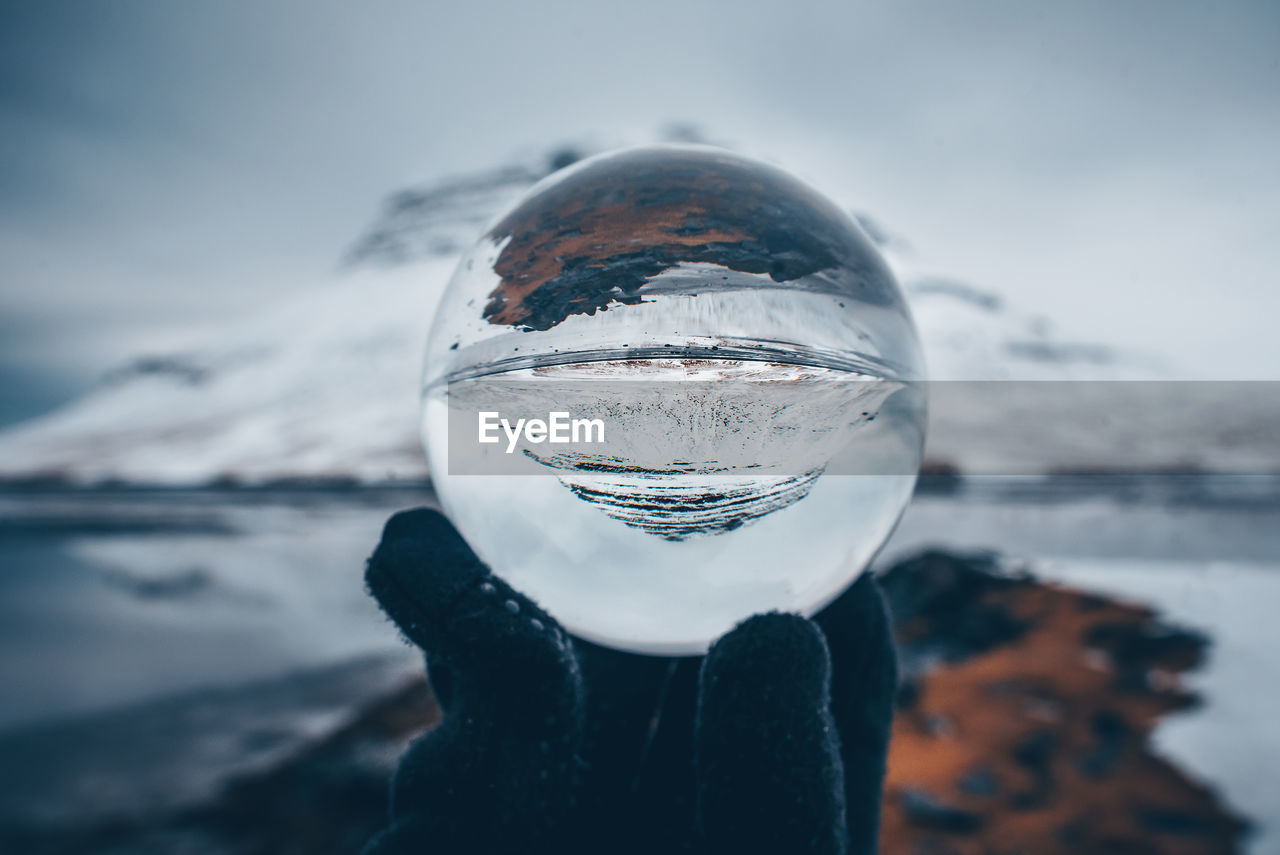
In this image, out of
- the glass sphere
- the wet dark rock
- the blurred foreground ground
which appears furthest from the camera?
the blurred foreground ground

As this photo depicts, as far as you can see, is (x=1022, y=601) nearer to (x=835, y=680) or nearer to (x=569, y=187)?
(x=835, y=680)

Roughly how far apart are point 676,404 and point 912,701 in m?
3.94

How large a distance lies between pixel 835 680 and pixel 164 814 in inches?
163

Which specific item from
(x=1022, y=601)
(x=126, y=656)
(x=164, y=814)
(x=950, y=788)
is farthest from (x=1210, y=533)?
(x=126, y=656)

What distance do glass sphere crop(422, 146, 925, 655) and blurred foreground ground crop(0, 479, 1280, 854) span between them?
45 centimetres

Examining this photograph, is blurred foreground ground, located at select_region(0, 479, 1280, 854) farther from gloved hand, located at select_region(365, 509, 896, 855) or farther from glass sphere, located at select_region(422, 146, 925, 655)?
glass sphere, located at select_region(422, 146, 925, 655)

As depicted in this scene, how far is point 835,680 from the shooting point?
4.14 ft

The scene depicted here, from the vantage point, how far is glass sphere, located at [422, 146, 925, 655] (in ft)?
2.71

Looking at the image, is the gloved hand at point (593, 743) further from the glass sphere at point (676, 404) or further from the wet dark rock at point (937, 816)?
the wet dark rock at point (937, 816)

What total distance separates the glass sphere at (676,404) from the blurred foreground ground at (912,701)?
0.45 metres

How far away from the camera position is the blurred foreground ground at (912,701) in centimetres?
291

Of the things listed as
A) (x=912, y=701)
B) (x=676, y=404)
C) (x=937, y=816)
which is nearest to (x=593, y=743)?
(x=676, y=404)

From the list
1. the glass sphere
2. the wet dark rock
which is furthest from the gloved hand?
the wet dark rock

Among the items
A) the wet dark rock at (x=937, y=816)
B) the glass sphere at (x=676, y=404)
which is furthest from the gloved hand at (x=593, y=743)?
the wet dark rock at (x=937, y=816)
